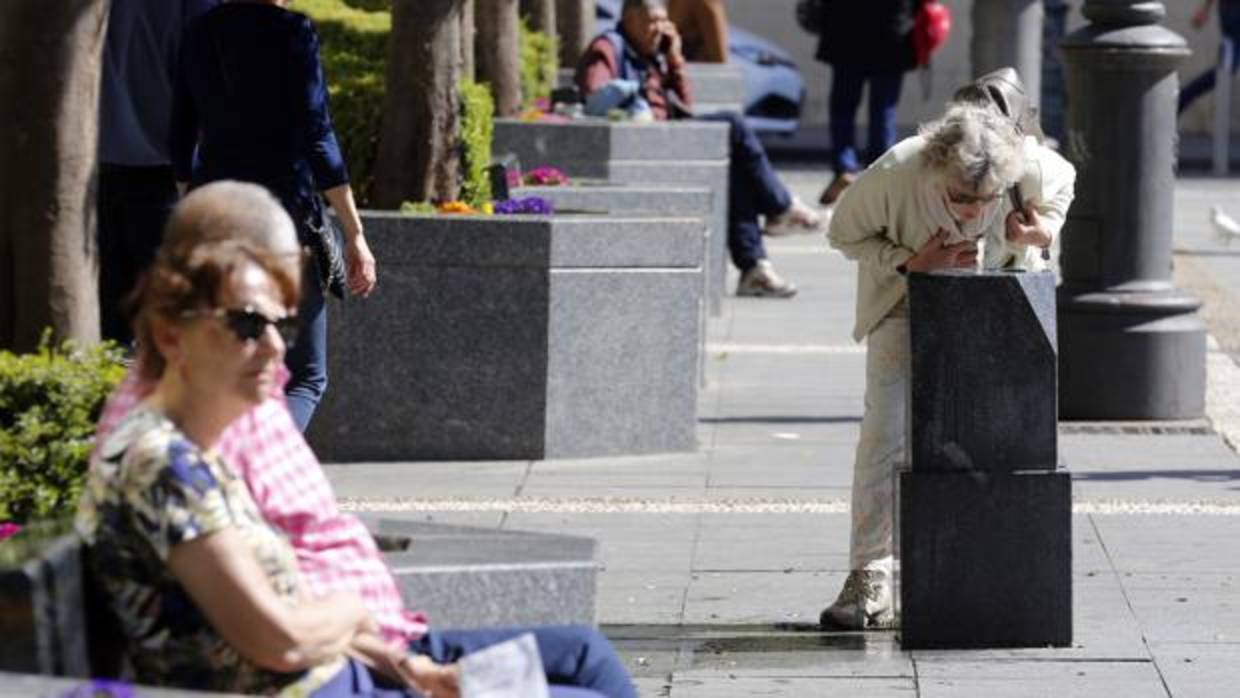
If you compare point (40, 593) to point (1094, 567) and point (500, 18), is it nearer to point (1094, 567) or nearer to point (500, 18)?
point (1094, 567)

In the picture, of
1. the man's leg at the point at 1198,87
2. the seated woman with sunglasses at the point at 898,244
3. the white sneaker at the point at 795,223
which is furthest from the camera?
the man's leg at the point at 1198,87

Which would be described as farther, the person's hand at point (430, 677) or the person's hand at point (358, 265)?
the person's hand at point (358, 265)

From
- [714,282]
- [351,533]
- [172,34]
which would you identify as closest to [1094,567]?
[172,34]

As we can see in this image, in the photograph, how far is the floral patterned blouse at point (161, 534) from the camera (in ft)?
14.4

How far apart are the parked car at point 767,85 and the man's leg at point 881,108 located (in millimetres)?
8011

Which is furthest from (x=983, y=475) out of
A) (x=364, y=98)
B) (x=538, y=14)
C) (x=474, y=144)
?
(x=538, y=14)

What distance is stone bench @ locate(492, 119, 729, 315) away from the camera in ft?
47.5

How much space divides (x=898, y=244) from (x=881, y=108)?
12.3 metres

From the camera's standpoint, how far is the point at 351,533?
4.86 metres

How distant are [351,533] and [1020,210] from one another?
10.2 ft

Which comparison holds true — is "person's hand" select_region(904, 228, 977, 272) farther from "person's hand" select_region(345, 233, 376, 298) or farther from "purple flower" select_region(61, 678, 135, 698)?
"purple flower" select_region(61, 678, 135, 698)

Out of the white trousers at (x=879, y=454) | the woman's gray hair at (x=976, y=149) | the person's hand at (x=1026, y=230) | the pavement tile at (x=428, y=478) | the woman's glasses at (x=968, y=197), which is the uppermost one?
the woman's gray hair at (x=976, y=149)

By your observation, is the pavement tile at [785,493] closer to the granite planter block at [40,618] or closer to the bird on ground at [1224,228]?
the granite planter block at [40,618]

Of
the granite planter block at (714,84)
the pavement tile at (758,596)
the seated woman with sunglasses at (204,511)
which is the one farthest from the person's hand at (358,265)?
the granite planter block at (714,84)
